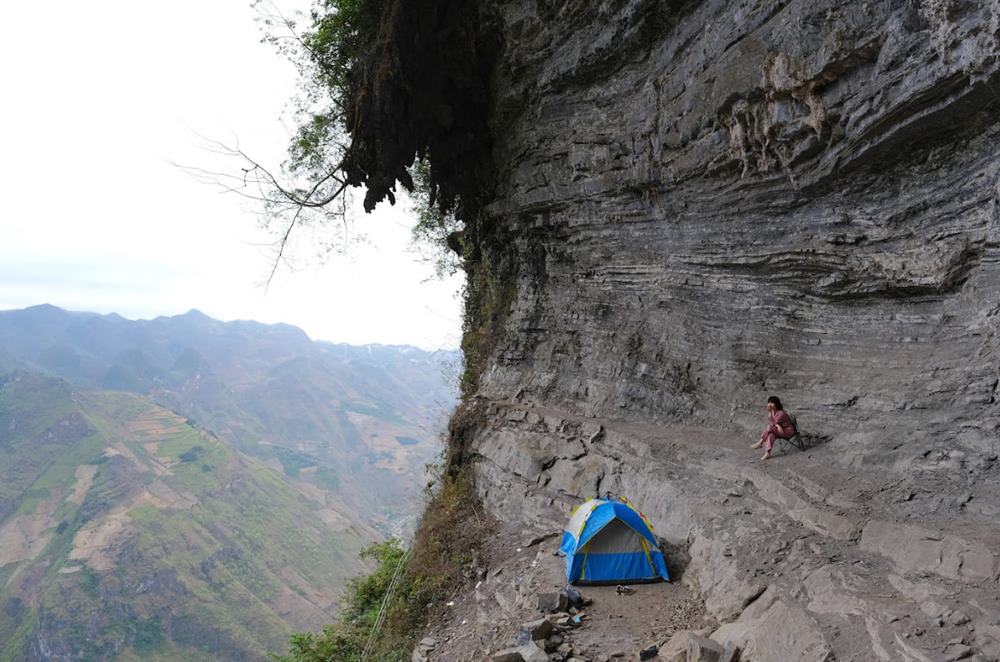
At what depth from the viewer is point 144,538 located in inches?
3305

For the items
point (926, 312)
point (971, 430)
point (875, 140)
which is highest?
point (875, 140)

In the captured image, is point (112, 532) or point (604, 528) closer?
point (604, 528)

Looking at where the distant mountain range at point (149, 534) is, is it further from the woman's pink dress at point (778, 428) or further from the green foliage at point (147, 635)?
the woman's pink dress at point (778, 428)

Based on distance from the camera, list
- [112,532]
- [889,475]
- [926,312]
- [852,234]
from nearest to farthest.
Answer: [889,475] → [926,312] → [852,234] → [112,532]

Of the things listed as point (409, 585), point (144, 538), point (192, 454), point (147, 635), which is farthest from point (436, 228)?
point (192, 454)

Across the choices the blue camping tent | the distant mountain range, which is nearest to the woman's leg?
the blue camping tent

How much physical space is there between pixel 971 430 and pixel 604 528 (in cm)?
435

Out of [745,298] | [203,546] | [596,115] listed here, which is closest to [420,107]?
[596,115]

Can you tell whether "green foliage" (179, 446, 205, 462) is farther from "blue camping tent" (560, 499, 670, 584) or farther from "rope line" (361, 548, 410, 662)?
"blue camping tent" (560, 499, 670, 584)

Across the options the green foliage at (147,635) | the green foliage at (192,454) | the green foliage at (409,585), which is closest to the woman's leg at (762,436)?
the green foliage at (409,585)

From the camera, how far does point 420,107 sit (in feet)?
43.8

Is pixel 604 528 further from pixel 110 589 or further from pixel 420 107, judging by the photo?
pixel 110 589

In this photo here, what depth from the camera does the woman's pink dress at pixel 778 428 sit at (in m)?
7.55

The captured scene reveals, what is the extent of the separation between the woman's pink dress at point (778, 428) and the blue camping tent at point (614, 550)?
2058mm
